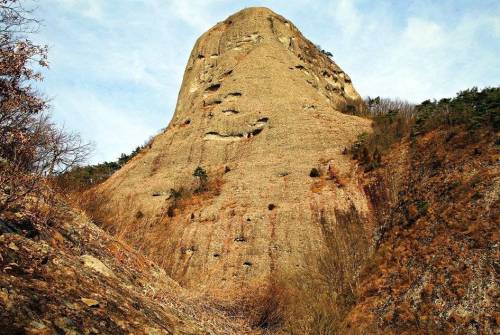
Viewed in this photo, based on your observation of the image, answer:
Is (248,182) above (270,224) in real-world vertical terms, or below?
above

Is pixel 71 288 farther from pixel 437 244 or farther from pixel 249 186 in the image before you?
pixel 249 186

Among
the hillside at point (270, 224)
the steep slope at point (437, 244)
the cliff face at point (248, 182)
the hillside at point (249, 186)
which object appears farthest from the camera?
the cliff face at point (248, 182)

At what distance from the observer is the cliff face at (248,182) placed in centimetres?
2067

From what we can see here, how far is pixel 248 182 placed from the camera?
25547 millimetres

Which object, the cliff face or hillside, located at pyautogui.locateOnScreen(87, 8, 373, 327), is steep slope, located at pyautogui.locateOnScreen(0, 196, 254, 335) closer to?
hillside, located at pyautogui.locateOnScreen(87, 8, 373, 327)

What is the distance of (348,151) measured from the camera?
87.6 feet

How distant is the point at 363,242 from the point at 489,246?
6380 mm

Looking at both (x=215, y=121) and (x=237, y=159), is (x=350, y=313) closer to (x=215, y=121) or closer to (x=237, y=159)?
(x=237, y=159)

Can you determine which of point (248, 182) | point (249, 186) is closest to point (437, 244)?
point (249, 186)

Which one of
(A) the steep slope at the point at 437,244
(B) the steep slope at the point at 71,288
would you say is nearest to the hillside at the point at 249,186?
(A) the steep slope at the point at 437,244

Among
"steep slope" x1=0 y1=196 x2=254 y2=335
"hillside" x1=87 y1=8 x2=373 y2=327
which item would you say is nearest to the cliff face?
"hillside" x1=87 y1=8 x2=373 y2=327

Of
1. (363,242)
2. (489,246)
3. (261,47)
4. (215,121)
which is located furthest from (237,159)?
(489,246)

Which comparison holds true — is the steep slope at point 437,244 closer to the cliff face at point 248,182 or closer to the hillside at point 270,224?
the hillside at point 270,224

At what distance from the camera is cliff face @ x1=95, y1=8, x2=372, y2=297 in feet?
67.8
